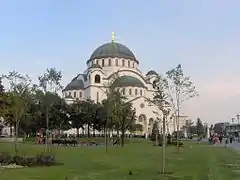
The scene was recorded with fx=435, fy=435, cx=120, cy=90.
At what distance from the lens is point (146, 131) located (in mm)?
126812

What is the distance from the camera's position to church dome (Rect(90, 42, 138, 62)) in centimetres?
12925

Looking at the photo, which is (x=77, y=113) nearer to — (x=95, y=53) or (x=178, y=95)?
(x=178, y=95)

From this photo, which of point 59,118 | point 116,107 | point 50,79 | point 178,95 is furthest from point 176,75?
point 59,118

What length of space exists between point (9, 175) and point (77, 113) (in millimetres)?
63085

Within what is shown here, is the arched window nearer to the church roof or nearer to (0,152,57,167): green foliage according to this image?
the church roof

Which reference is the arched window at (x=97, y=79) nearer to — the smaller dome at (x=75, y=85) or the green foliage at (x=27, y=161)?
the smaller dome at (x=75, y=85)

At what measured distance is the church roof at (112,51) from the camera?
12925 cm

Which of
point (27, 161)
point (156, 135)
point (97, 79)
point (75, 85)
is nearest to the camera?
point (27, 161)

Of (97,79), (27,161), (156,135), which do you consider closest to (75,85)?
(97,79)

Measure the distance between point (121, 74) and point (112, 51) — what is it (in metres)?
10.2

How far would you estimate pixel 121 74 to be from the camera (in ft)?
402

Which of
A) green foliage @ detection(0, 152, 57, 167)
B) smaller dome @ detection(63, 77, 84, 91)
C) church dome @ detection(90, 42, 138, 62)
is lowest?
green foliage @ detection(0, 152, 57, 167)

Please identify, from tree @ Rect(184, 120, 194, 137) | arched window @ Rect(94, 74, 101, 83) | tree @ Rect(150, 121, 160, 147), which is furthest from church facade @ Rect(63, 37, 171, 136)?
tree @ Rect(150, 121, 160, 147)

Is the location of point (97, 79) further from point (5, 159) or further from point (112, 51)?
point (5, 159)
